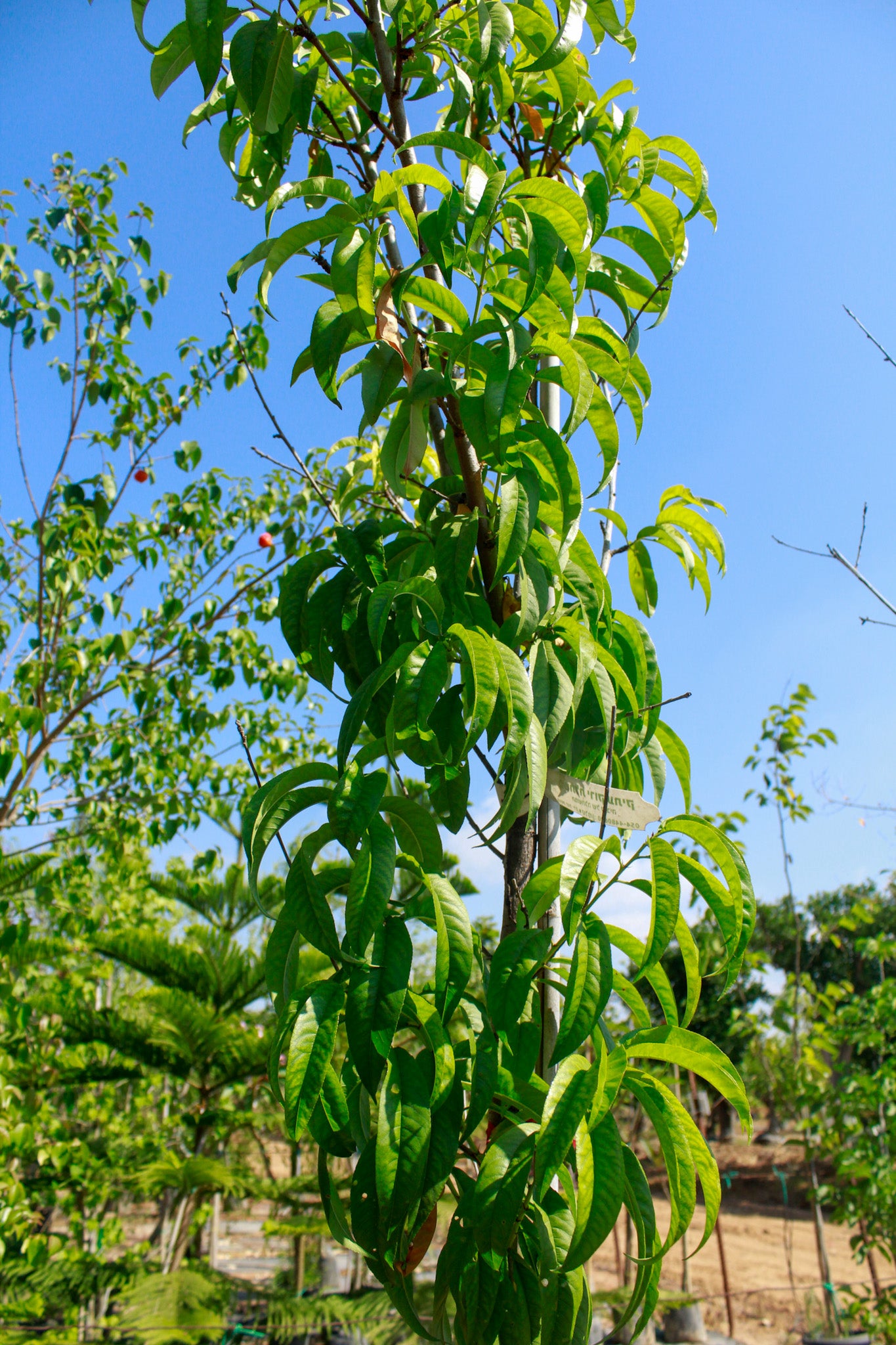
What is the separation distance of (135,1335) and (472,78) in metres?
4.61

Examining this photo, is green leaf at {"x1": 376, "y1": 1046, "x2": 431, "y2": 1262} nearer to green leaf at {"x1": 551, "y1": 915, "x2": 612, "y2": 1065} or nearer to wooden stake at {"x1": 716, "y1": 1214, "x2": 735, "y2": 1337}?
green leaf at {"x1": 551, "y1": 915, "x2": 612, "y2": 1065}

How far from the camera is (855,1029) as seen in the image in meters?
3.86

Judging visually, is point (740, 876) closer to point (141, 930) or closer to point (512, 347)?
point (512, 347)

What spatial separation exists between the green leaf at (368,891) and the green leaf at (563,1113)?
17cm

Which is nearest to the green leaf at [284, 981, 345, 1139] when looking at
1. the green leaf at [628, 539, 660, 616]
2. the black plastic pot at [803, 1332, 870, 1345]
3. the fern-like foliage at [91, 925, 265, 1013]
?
the green leaf at [628, 539, 660, 616]

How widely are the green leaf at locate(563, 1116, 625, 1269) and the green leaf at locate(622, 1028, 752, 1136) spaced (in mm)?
69

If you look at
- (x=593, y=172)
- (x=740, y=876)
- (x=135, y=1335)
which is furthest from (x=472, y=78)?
(x=135, y=1335)

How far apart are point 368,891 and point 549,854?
32cm

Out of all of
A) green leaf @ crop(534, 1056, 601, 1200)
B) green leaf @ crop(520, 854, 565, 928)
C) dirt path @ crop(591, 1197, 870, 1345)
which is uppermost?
green leaf @ crop(520, 854, 565, 928)

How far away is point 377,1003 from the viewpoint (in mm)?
616

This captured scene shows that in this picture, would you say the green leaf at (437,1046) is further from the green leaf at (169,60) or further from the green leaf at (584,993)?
the green leaf at (169,60)

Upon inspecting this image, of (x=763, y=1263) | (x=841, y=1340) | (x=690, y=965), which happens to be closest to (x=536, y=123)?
(x=690, y=965)

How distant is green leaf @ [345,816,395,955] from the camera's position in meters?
0.61

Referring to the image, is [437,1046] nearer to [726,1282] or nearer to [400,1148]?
[400,1148]
